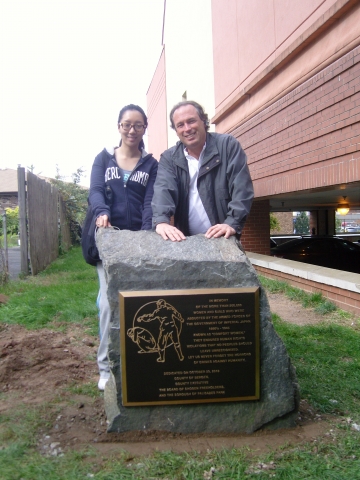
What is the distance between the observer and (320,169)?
6.93m

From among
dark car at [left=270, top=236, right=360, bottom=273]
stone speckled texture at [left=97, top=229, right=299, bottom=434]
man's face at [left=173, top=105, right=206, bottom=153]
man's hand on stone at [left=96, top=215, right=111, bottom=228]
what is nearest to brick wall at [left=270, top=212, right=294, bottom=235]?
dark car at [left=270, top=236, right=360, bottom=273]

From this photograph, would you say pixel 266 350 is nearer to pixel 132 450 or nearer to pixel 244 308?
pixel 244 308

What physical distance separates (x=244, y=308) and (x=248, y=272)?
22cm

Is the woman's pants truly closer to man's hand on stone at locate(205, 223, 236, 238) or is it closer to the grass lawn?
the grass lawn

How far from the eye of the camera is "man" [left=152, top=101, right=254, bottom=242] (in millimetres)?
3525

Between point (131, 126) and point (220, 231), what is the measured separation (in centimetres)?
107

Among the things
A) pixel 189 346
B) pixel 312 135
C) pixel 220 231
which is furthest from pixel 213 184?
pixel 312 135

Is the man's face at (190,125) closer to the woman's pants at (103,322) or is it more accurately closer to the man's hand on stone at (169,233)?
the man's hand on stone at (169,233)

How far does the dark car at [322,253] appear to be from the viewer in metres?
12.6

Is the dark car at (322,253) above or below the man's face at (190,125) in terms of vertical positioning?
below

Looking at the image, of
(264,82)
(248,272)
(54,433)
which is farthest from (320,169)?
(54,433)

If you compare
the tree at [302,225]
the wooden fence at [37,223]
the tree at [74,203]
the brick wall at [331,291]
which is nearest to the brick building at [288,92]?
the brick wall at [331,291]

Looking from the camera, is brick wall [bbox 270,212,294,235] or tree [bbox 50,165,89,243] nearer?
tree [bbox 50,165,89,243]

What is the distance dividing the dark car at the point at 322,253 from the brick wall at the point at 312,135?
3.53 m
